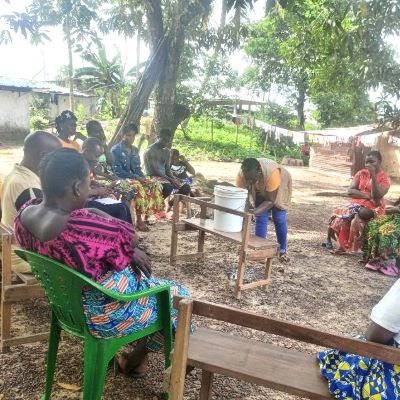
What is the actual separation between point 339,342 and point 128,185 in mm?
4606

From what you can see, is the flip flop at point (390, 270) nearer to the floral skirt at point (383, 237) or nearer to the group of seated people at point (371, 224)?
the group of seated people at point (371, 224)

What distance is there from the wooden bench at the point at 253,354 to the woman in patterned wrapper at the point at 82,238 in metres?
0.39

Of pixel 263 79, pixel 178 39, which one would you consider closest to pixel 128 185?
pixel 178 39

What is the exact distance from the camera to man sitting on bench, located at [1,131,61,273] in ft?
10.0

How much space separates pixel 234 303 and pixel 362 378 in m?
2.42

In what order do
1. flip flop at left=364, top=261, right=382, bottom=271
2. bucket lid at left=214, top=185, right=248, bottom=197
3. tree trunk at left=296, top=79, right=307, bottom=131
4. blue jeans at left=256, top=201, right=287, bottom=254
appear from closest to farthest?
1. bucket lid at left=214, top=185, right=248, bottom=197
2. blue jeans at left=256, top=201, right=287, bottom=254
3. flip flop at left=364, top=261, right=382, bottom=271
4. tree trunk at left=296, top=79, right=307, bottom=131

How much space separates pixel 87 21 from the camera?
205 inches

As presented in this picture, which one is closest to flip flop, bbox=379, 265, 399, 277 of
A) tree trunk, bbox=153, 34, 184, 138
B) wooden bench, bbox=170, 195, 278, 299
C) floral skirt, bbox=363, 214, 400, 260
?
floral skirt, bbox=363, 214, 400, 260

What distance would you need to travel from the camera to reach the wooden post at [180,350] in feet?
5.78

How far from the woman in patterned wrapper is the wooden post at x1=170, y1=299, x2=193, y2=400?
0.41m

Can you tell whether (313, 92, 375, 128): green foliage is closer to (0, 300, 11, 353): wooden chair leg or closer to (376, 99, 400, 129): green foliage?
(376, 99, 400, 129): green foliage

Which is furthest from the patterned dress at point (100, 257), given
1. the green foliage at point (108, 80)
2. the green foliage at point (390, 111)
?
the green foliage at point (108, 80)

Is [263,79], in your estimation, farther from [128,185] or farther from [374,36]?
[128,185]

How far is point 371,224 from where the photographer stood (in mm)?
5559
